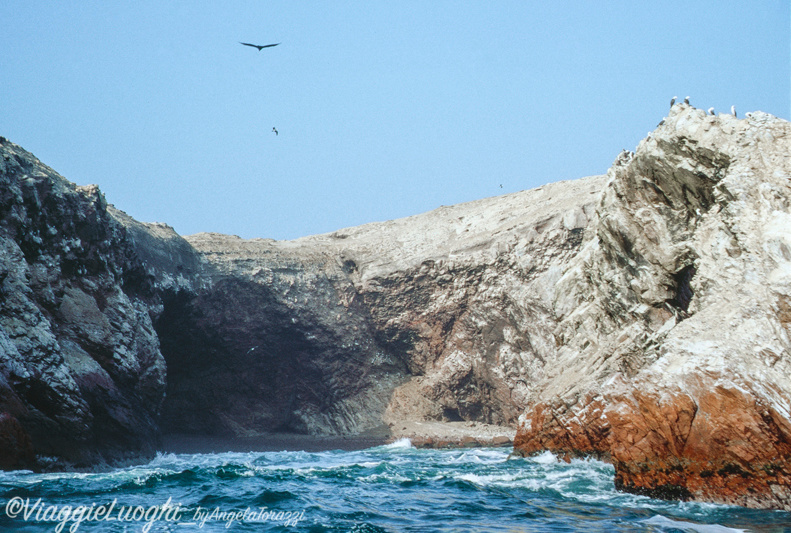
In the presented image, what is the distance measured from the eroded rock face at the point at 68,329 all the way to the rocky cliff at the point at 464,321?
10 cm

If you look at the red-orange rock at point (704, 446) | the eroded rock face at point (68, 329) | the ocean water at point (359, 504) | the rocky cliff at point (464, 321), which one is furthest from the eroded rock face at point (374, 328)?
the red-orange rock at point (704, 446)

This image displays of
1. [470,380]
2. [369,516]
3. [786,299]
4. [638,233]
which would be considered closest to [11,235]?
[369,516]

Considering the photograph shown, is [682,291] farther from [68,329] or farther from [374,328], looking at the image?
[374,328]

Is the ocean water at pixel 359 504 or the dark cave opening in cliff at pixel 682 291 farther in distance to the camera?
the dark cave opening in cliff at pixel 682 291

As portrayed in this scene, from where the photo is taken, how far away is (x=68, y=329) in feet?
90.5

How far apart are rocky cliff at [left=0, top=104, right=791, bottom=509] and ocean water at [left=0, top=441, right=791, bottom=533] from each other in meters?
1.55

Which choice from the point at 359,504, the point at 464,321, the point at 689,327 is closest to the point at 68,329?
the point at 359,504

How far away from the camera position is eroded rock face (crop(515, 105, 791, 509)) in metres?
12.9

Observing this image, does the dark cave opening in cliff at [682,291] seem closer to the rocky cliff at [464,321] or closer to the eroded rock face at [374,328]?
the rocky cliff at [464,321]

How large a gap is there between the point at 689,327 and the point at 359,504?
28.6ft

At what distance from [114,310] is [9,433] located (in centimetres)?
1110

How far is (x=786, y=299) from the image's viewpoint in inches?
543

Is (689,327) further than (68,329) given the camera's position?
No

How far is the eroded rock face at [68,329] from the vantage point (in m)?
22.8
